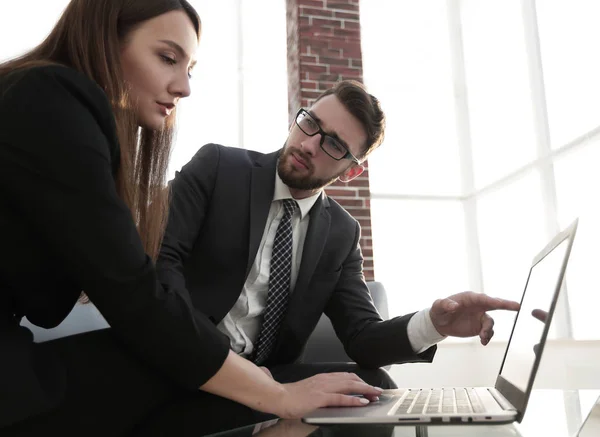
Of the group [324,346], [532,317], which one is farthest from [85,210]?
[324,346]

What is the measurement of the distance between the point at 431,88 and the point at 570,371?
9.87 ft

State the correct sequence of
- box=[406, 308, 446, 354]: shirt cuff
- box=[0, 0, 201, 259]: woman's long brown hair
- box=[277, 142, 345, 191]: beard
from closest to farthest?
1. box=[0, 0, 201, 259]: woman's long brown hair
2. box=[406, 308, 446, 354]: shirt cuff
3. box=[277, 142, 345, 191]: beard

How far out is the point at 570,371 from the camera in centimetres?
383

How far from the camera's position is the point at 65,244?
0.83 m

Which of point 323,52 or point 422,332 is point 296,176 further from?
point 323,52

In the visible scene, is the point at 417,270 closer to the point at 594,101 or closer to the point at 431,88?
the point at 431,88

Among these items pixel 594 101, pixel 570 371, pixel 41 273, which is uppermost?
pixel 594 101

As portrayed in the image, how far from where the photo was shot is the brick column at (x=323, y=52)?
168 inches

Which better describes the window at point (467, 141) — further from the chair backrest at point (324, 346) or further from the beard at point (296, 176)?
the beard at point (296, 176)

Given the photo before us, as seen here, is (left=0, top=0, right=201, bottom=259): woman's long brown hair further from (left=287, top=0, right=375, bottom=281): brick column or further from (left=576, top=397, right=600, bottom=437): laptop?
(left=287, top=0, right=375, bottom=281): brick column

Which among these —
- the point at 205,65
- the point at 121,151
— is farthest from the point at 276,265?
the point at 205,65

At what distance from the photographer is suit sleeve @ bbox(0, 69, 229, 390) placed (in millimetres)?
815

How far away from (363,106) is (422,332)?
860 millimetres

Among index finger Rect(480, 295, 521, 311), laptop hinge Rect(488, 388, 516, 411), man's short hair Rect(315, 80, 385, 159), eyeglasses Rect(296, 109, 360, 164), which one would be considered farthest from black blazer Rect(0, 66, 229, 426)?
man's short hair Rect(315, 80, 385, 159)
